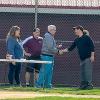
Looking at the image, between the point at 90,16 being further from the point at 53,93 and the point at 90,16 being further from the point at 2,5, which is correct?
the point at 53,93

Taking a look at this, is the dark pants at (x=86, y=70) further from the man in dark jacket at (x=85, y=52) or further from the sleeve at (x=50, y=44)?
the sleeve at (x=50, y=44)

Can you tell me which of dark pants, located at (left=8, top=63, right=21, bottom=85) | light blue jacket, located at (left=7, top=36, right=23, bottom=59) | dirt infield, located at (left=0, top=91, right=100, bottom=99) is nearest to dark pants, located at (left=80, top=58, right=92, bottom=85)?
light blue jacket, located at (left=7, top=36, right=23, bottom=59)

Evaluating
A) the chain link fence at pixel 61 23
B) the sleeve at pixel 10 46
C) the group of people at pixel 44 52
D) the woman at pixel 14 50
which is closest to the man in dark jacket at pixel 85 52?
the group of people at pixel 44 52

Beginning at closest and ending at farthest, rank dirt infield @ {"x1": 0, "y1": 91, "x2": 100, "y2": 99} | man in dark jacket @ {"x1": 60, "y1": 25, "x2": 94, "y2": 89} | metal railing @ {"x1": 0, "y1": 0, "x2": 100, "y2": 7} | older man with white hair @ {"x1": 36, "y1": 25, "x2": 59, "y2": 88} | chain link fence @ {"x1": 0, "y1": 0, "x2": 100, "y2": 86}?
dirt infield @ {"x1": 0, "y1": 91, "x2": 100, "y2": 99} < man in dark jacket @ {"x1": 60, "y1": 25, "x2": 94, "y2": 89} < older man with white hair @ {"x1": 36, "y1": 25, "x2": 59, "y2": 88} < chain link fence @ {"x1": 0, "y1": 0, "x2": 100, "y2": 86} < metal railing @ {"x1": 0, "y1": 0, "x2": 100, "y2": 7}

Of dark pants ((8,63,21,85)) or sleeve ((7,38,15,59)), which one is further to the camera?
dark pants ((8,63,21,85))

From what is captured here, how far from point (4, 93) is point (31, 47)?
135 inches

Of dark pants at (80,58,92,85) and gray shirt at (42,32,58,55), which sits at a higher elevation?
gray shirt at (42,32,58,55)

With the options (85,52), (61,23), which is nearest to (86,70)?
(85,52)

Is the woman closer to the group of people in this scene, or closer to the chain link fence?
the group of people

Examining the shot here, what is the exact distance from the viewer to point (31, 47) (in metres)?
18.1

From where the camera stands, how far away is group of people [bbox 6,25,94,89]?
16969 mm

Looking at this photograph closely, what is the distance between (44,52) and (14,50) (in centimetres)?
84

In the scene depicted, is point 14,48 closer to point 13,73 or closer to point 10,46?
point 10,46

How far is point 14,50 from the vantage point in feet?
57.5
